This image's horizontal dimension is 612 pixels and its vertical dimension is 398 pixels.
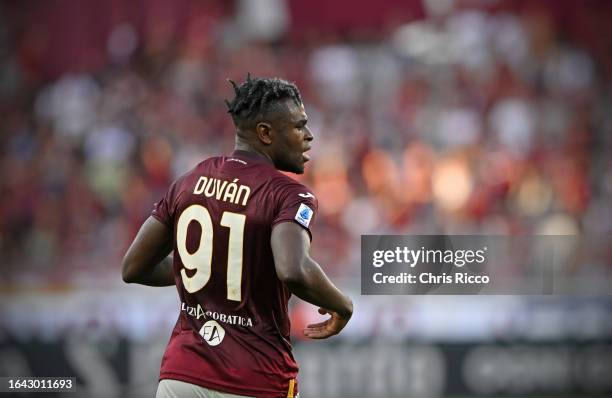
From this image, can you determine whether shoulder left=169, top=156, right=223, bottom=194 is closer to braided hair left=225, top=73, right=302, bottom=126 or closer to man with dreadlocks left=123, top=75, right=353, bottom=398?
man with dreadlocks left=123, top=75, right=353, bottom=398

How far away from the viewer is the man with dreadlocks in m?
3.96

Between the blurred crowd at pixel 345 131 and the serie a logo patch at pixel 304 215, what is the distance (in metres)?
6.59

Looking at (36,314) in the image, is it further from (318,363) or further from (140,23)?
(140,23)

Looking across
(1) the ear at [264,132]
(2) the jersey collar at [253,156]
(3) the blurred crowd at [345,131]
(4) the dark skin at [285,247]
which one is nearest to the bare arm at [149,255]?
(4) the dark skin at [285,247]

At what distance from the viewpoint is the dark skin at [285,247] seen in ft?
12.6

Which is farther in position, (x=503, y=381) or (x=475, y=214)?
(x=475, y=214)

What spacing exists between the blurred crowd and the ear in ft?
20.9

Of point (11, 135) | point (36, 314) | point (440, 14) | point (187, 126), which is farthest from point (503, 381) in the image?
point (11, 135)

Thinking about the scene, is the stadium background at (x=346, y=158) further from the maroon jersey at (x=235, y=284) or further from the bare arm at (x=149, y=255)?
the maroon jersey at (x=235, y=284)

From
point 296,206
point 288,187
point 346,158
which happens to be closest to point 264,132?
point 288,187

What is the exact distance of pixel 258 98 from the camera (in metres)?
4.20

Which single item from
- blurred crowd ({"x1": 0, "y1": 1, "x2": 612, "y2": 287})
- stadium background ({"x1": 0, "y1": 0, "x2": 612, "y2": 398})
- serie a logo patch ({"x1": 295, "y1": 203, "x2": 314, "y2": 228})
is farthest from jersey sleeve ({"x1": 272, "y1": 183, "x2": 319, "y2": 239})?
blurred crowd ({"x1": 0, "y1": 1, "x2": 612, "y2": 287})

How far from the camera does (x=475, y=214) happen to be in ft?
39.2

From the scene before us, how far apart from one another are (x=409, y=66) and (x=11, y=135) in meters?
5.45
